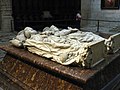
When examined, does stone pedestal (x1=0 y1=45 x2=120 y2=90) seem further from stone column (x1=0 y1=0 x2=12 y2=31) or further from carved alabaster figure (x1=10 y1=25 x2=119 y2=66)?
stone column (x1=0 y1=0 x2=12 y2=31)

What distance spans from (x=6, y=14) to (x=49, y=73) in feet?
24.6

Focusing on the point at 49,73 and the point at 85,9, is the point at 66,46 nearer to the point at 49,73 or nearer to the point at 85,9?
the point at 49,73

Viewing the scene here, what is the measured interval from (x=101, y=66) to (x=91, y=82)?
221mm

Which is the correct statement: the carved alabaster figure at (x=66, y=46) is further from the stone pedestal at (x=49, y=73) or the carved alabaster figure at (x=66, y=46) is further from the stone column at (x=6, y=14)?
the stone column at (x=6, y=14)

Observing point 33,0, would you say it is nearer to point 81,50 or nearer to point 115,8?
point 115,8

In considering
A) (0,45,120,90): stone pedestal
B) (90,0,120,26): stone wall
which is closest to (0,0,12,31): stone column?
(90,0,120,26): stone wall

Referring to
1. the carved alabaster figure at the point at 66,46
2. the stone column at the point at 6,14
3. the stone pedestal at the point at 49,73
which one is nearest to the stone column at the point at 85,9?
the stone column at the point at 6,14

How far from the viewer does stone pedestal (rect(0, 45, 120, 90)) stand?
219 cm

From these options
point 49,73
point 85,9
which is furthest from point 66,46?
point 85,9

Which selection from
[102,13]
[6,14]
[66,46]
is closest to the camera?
[66,46]

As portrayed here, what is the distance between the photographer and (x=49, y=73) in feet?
8.22

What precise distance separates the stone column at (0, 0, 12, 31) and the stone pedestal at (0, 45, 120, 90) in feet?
21.3

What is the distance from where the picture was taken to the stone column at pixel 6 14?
9375 millimetres

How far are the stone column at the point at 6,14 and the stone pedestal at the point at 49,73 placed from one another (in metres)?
6.50
